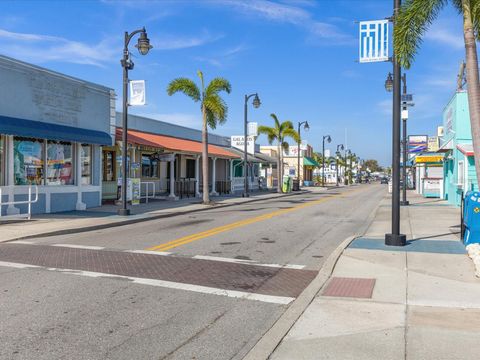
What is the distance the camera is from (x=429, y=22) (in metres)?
10.8

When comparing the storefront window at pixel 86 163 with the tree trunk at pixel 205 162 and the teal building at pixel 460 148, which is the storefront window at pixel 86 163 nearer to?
the tree trunk at pixel 205 162

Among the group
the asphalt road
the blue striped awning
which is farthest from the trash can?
the asphalt road

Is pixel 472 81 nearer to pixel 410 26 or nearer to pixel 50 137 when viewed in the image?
pixel 410 26

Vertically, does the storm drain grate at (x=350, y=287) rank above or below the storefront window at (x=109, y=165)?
below

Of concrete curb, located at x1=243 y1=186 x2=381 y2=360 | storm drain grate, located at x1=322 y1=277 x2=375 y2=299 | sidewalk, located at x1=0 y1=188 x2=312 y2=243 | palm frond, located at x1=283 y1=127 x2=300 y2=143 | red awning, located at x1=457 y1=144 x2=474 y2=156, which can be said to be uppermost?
palm frond, located at x1=283 y1=127 x2=300 y2=143

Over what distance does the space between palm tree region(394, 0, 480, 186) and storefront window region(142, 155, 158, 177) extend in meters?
20.0

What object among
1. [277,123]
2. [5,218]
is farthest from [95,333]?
[277,123]

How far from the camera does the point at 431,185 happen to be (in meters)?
33.1

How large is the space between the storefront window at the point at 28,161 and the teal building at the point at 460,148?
1731cm

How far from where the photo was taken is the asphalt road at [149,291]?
4926 millimetres

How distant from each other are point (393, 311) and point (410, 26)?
7.16 m

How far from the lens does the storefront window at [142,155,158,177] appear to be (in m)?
28.3

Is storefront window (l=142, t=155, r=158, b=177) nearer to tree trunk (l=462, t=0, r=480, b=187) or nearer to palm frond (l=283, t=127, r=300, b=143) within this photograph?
palm frond (l=283, t=127, r=300, b=143)

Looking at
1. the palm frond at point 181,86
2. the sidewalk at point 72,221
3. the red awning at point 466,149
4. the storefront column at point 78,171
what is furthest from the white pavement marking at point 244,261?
the palm frond at point 181,86
